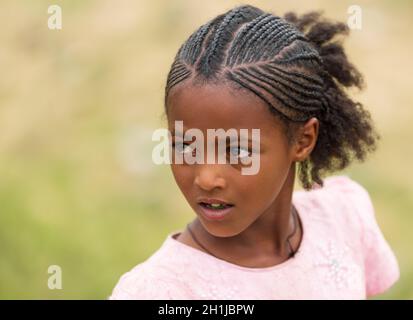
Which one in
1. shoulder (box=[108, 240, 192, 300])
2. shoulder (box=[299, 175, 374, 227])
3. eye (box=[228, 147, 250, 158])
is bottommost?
shoulder (box=[108, 240, 192, 300])

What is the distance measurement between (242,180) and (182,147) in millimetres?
158

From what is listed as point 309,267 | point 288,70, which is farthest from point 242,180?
point 309,267

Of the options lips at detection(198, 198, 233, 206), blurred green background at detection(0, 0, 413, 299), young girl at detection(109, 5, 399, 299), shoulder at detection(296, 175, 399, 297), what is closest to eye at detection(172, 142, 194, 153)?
young girl at detection(109, 5, 399, 299)

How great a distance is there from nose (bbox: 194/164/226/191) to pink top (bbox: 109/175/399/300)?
9.6 inches

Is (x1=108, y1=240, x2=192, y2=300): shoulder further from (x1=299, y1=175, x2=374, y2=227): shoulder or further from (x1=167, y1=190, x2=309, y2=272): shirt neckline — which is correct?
(x1=299, y1=175, x2=374, y2=227): shoulder

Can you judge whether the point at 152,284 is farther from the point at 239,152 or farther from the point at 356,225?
the point at 356,225

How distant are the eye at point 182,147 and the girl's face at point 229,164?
0.02 metres

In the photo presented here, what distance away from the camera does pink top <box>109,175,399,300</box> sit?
5.88ft

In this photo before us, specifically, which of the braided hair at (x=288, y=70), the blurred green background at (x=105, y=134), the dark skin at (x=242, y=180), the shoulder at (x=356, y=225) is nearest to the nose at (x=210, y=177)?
the dark skin at (x=242, y=180)

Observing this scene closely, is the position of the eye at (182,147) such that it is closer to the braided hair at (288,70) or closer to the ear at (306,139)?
the braided hair at (288,70)

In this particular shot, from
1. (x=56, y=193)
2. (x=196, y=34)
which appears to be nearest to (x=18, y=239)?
(x=56, y=193)

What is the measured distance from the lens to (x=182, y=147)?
68.1 inches
